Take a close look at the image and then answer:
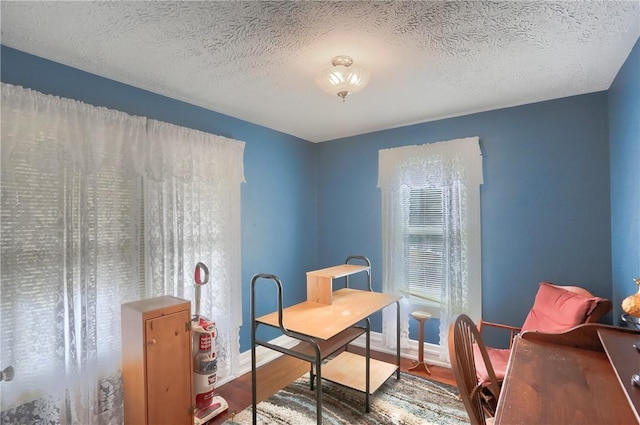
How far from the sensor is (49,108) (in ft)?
5.63

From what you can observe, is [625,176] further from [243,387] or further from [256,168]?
[243,387]

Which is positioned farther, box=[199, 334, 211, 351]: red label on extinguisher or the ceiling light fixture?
box=[199, 334, 211, 351]: red label on extinguisher

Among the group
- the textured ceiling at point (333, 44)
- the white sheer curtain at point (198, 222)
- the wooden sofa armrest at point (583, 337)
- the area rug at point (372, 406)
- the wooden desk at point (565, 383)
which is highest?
the textured ceiling at point (333, 44)

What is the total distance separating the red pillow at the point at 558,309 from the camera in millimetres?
1847

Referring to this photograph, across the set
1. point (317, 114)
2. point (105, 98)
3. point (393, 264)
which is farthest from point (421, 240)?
point (105, 98)

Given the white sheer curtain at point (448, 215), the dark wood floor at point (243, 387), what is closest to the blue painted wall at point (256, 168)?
the dark wood floor at point (243, 387)

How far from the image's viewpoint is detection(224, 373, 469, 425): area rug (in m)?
2.14

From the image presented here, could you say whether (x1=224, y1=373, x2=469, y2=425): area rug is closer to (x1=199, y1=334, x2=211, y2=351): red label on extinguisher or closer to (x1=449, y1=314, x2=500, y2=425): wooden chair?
(x1=199, y1=334, x2=211, y2=351): red label on extinguisher

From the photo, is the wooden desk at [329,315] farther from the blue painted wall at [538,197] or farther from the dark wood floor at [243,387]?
the blue painted wall at [538,197]

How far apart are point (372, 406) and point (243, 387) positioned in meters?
1.07

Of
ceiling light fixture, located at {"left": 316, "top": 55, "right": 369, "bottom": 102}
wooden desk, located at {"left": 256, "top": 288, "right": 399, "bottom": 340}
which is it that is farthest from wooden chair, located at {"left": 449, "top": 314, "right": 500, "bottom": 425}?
ceiling light fixture, located at {"left": 316, "top": 55, "right": 369, "bottom": 102}

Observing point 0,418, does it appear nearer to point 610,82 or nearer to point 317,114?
point 317,114

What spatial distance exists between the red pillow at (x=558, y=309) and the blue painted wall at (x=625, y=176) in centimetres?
26

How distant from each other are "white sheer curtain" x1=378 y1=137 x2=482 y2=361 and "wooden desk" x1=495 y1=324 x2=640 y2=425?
122cm
